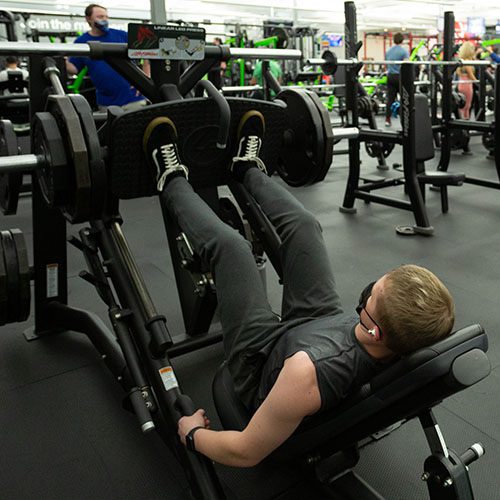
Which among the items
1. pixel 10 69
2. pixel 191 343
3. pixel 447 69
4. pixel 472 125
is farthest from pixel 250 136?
pixel 10 69

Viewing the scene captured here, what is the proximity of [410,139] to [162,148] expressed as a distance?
2.37 metres

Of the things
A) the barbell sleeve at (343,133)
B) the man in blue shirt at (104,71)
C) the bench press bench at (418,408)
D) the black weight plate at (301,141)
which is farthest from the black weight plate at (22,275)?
the man in blue shirt at (104,71)

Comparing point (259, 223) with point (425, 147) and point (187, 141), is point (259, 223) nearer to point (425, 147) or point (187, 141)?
point (187, 141)

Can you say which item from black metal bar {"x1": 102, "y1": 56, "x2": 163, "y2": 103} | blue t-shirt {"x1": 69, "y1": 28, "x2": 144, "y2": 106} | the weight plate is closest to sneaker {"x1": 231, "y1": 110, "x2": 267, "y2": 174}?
black metal bar {"x1": 102, "y1": 56, "x2": 163, "y2": 103}

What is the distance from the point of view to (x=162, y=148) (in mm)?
1618

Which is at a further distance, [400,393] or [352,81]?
[352,81]

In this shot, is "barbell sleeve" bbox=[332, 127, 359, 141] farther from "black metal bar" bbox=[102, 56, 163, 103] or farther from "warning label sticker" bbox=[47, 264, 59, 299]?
"warning label sticker" bbox=[47, 264, 59, 299]

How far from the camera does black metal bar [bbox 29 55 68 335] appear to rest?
188 cm

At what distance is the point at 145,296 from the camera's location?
1.61 metres

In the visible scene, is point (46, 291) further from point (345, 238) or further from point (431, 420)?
point (345, 238)

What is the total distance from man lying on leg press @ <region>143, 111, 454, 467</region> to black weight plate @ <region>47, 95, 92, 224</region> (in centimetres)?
21

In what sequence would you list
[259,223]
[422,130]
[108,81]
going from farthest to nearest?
[108,81] < [422,130] < [259,223]

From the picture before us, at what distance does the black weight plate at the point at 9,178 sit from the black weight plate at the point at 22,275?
11.0 inches

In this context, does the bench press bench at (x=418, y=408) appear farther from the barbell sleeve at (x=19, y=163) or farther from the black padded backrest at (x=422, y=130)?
the black padded backrest at (x=422, y=130)
